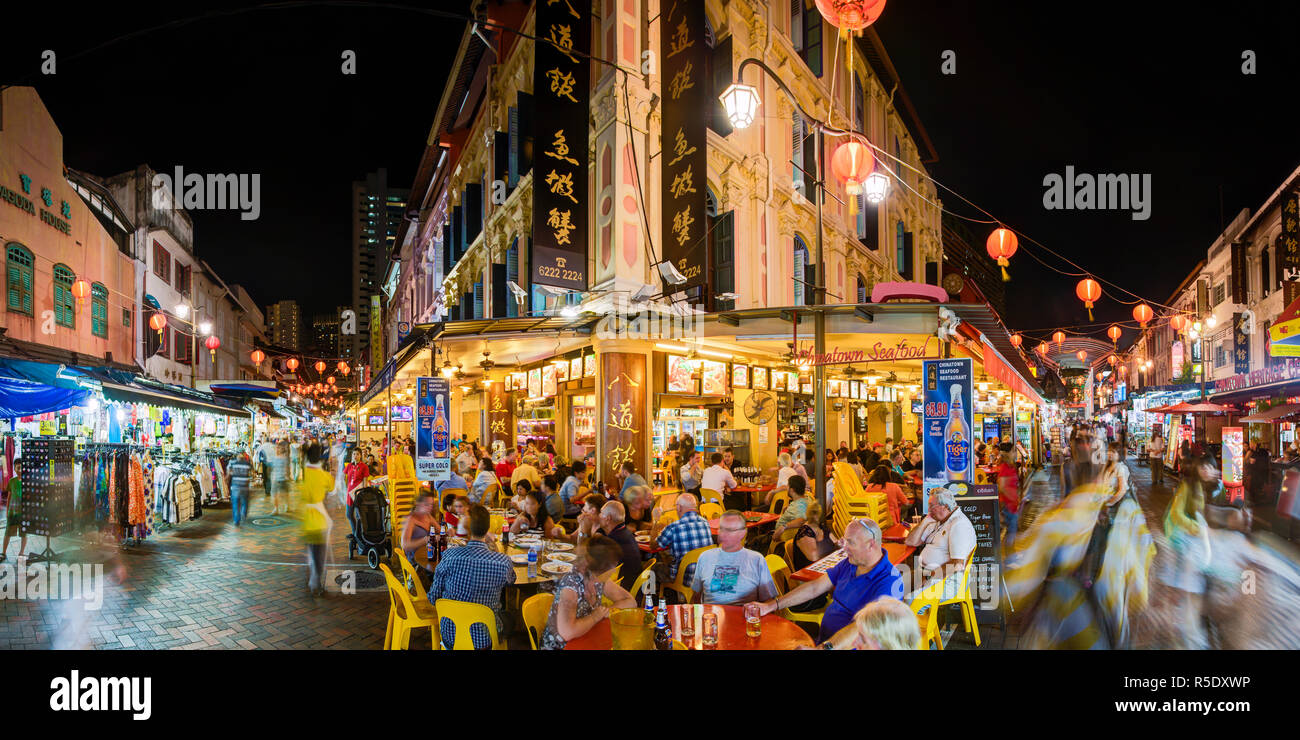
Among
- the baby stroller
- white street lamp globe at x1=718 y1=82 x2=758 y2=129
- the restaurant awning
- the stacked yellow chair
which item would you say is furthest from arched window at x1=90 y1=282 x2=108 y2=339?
the restaurant awning

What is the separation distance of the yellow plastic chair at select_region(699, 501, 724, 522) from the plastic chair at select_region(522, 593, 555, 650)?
4.66 m

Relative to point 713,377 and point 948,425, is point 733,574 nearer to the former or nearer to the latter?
point 948,425

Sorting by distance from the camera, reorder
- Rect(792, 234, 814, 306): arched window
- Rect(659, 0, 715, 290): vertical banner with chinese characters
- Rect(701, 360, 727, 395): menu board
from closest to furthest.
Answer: Rect(659, 0, 715, 290): vertical banner with chinese characters < Rect(701, 360, 727, 395): menu board < Rect(792, 234, 814, 306): arched window

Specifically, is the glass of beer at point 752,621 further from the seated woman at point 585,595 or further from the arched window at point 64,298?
the arched window at point 64,298

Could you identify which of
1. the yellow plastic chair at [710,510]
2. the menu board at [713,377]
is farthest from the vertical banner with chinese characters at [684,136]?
the yellow plastic chair at [710,510]

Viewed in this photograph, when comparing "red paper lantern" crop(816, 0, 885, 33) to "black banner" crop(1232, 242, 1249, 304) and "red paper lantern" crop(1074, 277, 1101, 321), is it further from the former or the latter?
"black banner" crop(1232, 242, 1249, 304)

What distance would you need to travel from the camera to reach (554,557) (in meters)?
6.40

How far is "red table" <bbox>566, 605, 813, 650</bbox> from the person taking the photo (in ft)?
12.5

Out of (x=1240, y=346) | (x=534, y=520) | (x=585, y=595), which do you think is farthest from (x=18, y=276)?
(x=1240, y=346)

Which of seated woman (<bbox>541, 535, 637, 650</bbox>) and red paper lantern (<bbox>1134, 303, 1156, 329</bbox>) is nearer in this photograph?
seated woman (<bbox>541, 535, 637, 650</bbox>)

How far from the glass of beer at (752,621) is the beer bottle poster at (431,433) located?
7.95 m

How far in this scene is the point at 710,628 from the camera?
403 cm

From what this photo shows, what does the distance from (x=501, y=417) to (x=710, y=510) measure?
1118cm
